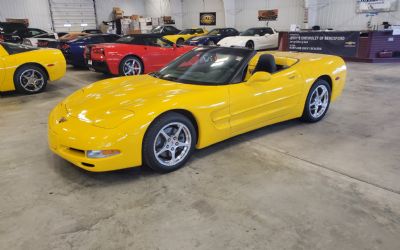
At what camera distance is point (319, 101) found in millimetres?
4418

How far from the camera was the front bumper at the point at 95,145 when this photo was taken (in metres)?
2.63

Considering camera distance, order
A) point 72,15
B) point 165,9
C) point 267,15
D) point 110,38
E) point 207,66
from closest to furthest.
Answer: point 207,66 < point 110,38 < point 267,15 < point 72,15 < point 165,9

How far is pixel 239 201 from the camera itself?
2541mm

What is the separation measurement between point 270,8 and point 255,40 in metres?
6.09

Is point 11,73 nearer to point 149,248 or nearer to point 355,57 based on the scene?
point 149,248

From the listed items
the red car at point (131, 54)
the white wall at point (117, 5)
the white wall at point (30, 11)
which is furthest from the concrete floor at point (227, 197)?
the white wall at point (117, 5)

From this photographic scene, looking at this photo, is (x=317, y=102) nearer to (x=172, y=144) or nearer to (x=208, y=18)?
(x=172, y=144)

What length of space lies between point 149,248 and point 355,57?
11167 mm

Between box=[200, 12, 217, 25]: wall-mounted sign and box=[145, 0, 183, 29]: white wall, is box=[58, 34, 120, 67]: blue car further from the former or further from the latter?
box=[145, 0, 183, 29]: white wall

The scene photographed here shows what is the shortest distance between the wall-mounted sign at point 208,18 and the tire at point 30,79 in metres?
17.5

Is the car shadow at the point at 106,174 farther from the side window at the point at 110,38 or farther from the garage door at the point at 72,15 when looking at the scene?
the garage door at the point at 72,15

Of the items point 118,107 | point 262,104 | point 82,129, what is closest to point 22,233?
point 82,129

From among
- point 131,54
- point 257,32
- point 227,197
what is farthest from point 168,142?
point 257,32

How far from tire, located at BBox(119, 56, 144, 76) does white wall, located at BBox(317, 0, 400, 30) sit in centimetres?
1210
